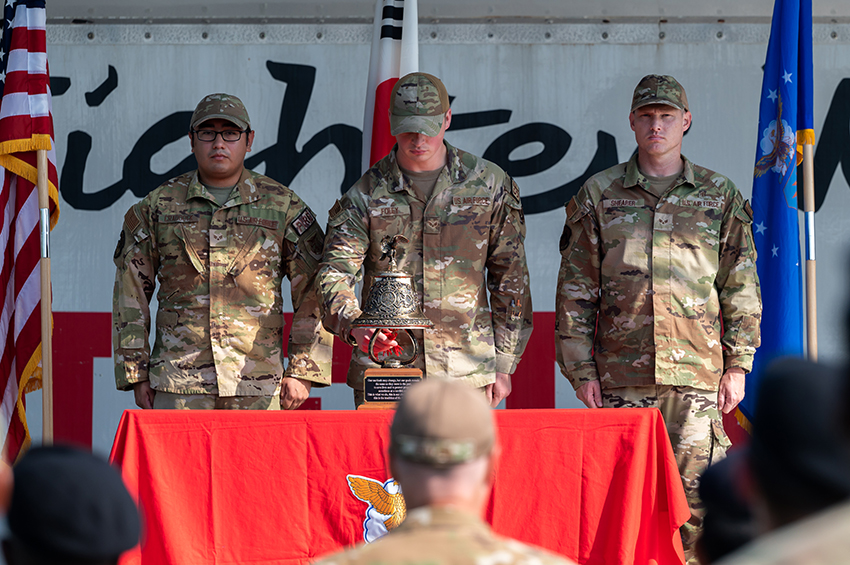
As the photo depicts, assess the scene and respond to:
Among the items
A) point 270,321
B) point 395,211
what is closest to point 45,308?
point 270,321

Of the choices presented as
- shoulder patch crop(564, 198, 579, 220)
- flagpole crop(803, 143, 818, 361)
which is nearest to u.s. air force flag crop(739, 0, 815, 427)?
flagpole crop(803, 143, 818, 361)

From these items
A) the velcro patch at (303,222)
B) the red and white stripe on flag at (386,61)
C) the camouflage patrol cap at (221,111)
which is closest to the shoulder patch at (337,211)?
the velcro patch at (303,222)

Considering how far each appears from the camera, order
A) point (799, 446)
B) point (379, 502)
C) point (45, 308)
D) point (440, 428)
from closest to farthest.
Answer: point (799, 446), point (440, 428), point (379, 502), point (45, 308)

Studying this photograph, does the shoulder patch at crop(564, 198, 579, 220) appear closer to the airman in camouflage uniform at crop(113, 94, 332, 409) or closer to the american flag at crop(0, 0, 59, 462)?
the airman in camouflage uniform at crop(113, 94, 332, 409)

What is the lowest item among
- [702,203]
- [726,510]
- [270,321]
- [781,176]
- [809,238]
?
[726,510]

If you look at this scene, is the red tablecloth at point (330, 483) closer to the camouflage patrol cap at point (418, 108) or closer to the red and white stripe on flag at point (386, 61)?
the camouflage patrol cap at point (418, 108)

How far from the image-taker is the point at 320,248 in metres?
3.78

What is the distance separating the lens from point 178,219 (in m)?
3.72

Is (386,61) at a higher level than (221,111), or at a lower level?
higher

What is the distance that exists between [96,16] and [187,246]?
152cm

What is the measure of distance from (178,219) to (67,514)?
2766mm

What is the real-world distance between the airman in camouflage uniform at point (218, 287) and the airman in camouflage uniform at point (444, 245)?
0.22m

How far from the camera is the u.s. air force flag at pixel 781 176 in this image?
3.93 m

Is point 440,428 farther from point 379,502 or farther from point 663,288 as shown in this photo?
point 663,288
